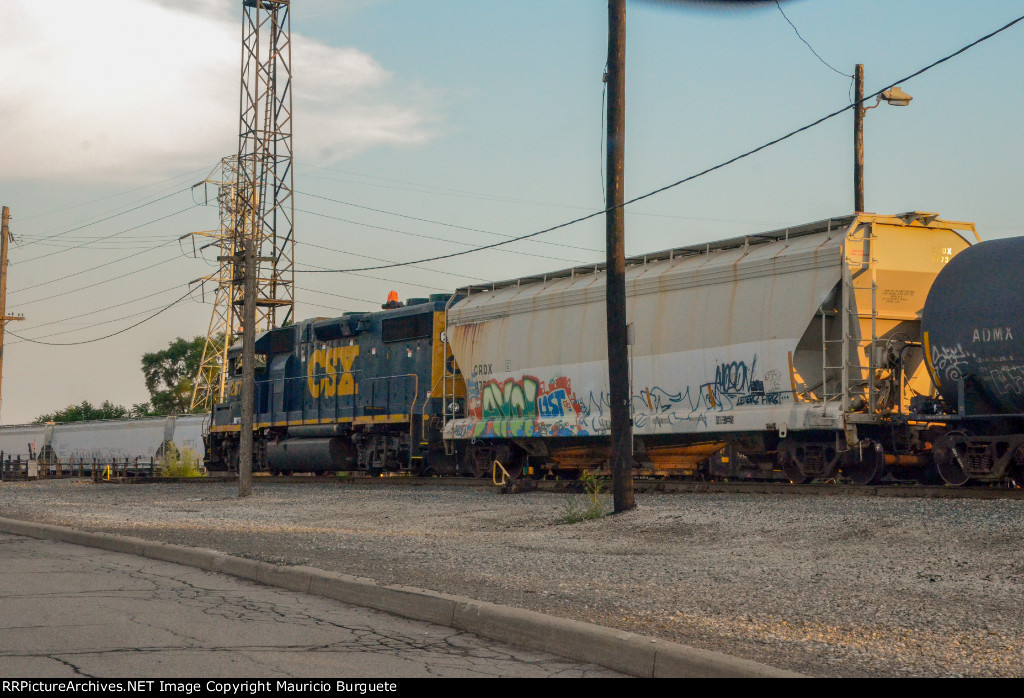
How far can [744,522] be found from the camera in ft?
40.5

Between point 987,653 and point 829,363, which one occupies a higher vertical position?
point 829,363

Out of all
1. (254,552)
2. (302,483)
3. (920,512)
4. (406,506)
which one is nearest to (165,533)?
(254,552)

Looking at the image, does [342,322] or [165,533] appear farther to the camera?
[342,322]

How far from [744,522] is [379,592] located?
5.41 metres

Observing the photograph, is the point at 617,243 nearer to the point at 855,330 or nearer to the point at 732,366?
the point at 732,366

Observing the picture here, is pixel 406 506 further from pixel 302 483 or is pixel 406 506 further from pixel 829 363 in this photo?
pixel 302 483

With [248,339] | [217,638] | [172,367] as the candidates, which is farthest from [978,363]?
[172,367]

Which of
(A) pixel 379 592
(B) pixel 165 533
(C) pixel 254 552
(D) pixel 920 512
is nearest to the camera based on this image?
(A) pixel 379 592

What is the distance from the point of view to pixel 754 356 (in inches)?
665

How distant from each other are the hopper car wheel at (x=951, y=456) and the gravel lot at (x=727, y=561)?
1711mm

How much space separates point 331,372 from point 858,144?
45.3ft

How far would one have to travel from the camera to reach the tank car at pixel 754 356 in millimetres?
15938

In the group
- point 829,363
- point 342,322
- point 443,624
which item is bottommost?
point 443,624

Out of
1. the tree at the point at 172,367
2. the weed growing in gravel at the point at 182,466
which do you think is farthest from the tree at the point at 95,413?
the weed growing in gravel at the point at 182,466
